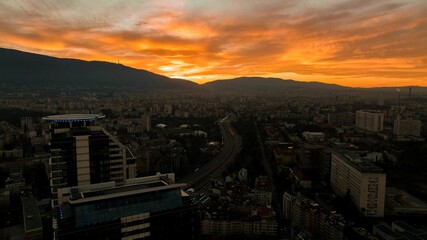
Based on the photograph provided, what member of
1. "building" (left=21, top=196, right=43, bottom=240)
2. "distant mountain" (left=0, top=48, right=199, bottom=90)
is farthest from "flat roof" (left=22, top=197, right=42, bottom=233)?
"distant mountain" (left=0, top=48, right=199, bottom=90)

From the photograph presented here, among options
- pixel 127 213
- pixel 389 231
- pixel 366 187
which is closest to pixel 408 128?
pixel 366 187

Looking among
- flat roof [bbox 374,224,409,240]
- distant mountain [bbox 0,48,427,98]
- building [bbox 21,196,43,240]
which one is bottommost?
building [bbox 21,196,43,240]

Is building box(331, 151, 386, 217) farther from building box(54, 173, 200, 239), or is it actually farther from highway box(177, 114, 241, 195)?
building box(54, 173, 200, 239)

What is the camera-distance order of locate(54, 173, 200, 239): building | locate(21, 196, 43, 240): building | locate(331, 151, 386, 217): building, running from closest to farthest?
1. locate(54, 173, 200, 239): building
2. locate(21, 196, 43, 240): building
3. locate(331, 151, 386, 217): building

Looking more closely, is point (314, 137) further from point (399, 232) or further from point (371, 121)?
point (399, 232)

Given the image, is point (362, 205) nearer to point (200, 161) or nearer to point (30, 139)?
point (200, 161)

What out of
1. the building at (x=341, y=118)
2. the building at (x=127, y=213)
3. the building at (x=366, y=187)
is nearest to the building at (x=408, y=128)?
the building at (x=341, y=118)
